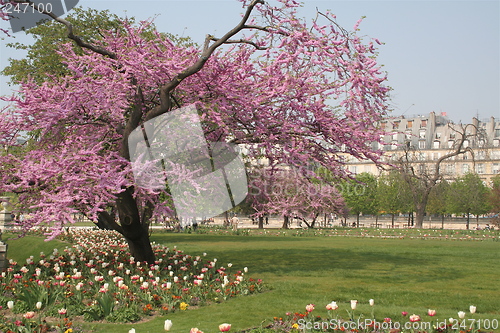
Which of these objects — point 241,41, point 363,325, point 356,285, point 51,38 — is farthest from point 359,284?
point 51,38

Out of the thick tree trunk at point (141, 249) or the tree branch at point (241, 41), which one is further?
the thick tree trunk at point (141, 249)

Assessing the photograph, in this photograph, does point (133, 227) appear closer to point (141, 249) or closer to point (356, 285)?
point (141, 249)

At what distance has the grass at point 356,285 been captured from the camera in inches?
353

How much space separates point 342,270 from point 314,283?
2788 millimetres

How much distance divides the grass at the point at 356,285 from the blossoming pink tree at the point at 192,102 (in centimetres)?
305

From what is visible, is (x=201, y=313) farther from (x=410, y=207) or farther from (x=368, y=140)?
(x=410, y=207)

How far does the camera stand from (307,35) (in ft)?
43.7

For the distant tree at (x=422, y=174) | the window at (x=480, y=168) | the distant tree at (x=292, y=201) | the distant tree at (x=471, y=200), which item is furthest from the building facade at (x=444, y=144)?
the distant tree at (x=292, y=201)

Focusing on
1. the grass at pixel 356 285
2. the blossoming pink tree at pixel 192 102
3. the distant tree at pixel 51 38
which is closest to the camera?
the grass at pixel 356 285

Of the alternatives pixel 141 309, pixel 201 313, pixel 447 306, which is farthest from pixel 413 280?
pixel 141 309

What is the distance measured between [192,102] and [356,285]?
622 centimetres

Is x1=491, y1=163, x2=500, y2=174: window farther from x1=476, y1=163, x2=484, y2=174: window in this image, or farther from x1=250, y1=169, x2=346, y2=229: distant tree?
x1=250, y1=169, x2=346, y2=229: distant tree

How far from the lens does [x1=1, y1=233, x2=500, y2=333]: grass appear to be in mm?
8961

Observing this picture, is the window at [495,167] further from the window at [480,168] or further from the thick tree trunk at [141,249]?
the thick tree trunk at [141,249]
